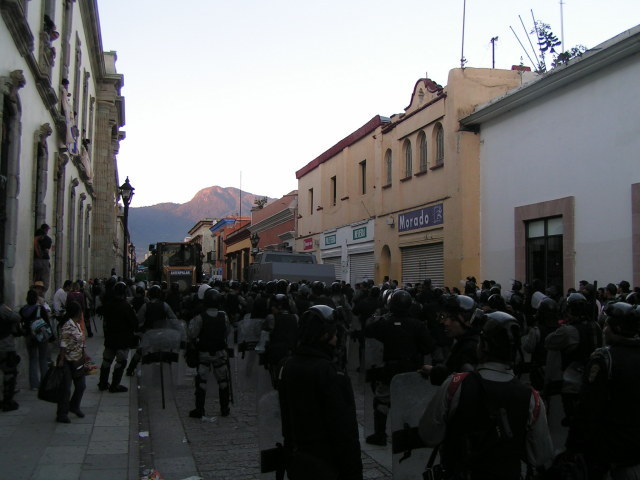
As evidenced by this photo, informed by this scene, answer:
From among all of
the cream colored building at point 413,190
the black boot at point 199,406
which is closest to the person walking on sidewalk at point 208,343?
the black boot at point 199,406

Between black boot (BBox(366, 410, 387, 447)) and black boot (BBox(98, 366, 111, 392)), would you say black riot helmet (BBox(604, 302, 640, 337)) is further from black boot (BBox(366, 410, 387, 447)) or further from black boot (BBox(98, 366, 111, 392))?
black boot (BBox(98, 366, 111, 392))

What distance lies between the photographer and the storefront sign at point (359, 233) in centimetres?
2952

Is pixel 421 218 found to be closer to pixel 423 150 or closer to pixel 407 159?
pixel 423 150

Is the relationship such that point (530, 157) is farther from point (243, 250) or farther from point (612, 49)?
point (243, 250)

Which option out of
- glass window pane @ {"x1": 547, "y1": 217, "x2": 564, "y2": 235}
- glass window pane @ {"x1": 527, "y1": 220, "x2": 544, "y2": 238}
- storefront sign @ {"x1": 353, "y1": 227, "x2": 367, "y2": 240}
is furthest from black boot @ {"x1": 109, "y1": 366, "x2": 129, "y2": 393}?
storefront sign @ {"x1": 353, "y1": 227, "x2": 367, "y2": 240}

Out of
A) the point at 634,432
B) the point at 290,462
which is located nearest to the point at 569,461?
the point at 634,432

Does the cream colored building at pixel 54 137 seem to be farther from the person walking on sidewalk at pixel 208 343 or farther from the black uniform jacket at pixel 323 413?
the black uniform jacket at pixel 323 413

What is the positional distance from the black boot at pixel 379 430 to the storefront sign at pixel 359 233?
22176 millimetres

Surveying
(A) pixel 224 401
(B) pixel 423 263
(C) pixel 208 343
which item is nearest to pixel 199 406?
(A) pixel 224 401

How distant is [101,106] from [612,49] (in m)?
24.1

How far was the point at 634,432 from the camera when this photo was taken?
3770 mm

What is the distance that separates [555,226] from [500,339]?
14.5 m

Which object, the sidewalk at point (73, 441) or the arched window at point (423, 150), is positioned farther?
the arched window at point (423, 150)

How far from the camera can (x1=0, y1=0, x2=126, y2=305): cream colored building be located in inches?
460
